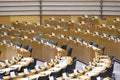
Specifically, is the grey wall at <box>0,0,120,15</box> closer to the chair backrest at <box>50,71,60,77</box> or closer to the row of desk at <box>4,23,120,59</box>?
the row of desk at <box>4,23,120,59</box>

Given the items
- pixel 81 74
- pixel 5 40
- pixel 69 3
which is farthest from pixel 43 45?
pixel 69 3

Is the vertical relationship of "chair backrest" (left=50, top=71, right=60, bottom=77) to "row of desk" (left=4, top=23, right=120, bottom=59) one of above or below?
below

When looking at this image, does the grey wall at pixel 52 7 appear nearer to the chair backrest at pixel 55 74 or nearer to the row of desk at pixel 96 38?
the row of desk at pixel 96 38

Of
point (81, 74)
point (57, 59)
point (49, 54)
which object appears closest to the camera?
point (81, 74)

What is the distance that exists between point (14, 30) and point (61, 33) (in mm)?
3242

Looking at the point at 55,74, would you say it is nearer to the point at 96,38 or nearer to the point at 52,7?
the point at 96,38

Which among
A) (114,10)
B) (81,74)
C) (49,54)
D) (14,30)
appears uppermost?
(114,10)

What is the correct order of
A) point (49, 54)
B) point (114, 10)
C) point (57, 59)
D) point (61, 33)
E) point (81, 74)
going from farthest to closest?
point (114, 10) < point (61, 33) < point (49, 54) < point (57, 59) < point (81, 74)

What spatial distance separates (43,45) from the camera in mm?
19312

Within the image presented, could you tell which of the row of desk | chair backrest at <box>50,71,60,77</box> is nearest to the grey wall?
the row of desk

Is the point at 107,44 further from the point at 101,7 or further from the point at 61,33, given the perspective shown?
the point at 101,7

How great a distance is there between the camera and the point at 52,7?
28.5m

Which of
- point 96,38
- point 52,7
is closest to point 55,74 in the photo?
point 96,38

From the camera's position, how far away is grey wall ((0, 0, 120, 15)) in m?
28.2
